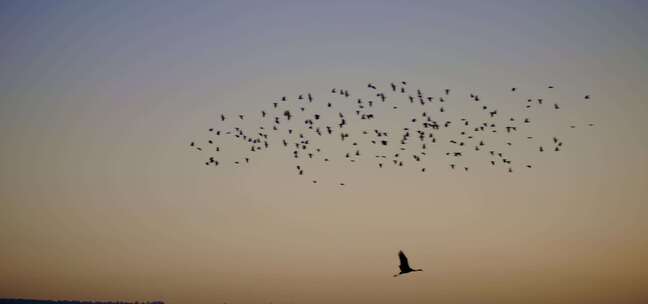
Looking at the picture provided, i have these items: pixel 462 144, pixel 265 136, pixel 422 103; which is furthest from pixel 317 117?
pixel 462 144

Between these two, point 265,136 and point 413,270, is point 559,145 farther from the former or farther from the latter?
point 265,136

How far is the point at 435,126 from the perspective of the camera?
66.4 metres

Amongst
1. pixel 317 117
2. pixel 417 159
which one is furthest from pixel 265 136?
pixel 417 159

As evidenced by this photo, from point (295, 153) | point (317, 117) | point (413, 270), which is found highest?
point (317, 117)

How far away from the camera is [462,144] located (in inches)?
2709

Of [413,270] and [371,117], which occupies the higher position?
[371,117]

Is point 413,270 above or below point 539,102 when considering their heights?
below

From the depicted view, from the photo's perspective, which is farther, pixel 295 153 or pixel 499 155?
pixel 499 155

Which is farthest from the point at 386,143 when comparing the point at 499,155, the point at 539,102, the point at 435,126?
the point at 539,102

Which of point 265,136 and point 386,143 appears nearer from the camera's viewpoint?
point 386,143

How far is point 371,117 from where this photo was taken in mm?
69000

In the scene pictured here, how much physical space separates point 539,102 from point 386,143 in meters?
15.1

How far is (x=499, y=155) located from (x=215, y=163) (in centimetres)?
2662

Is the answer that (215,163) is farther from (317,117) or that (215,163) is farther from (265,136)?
(317,117)
